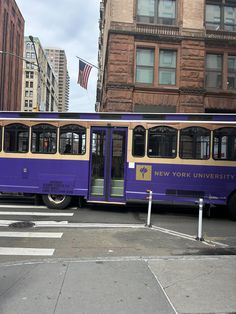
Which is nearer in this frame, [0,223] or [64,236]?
[64,236]

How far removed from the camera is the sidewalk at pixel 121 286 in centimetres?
477

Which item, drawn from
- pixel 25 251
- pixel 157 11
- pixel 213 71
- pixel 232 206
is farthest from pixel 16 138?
pixel 213 71

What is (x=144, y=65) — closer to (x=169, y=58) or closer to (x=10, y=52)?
(x=169, y=58)

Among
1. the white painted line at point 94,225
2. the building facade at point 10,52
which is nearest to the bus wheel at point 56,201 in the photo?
the white painted line at point 94,225

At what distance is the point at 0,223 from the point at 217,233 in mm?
5704

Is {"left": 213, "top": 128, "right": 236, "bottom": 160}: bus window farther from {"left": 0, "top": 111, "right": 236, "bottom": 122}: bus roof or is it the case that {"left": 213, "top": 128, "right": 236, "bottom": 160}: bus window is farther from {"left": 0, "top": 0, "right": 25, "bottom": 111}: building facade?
{"left": 0, "top": 0, "right": 25, "bottom": 111}: building facade

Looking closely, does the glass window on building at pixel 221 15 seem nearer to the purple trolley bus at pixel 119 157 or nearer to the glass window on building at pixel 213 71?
the glass window on building at pixel 213 71

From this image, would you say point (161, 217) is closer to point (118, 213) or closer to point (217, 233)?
point (118, 213)

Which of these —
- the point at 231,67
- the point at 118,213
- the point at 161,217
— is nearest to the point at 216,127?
the point at 161,217

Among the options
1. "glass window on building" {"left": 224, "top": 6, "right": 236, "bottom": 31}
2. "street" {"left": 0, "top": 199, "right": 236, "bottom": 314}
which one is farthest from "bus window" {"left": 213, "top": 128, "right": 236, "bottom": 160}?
"glass window on building" {"left": 224, "top": 6, "right": 236, "bottom": 31}

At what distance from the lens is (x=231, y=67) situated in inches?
1005

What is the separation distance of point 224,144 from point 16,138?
6.92 meters

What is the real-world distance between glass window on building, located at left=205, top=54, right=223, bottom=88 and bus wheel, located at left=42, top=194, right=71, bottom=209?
15.6 meters

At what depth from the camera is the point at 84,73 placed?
2764 centimetres
